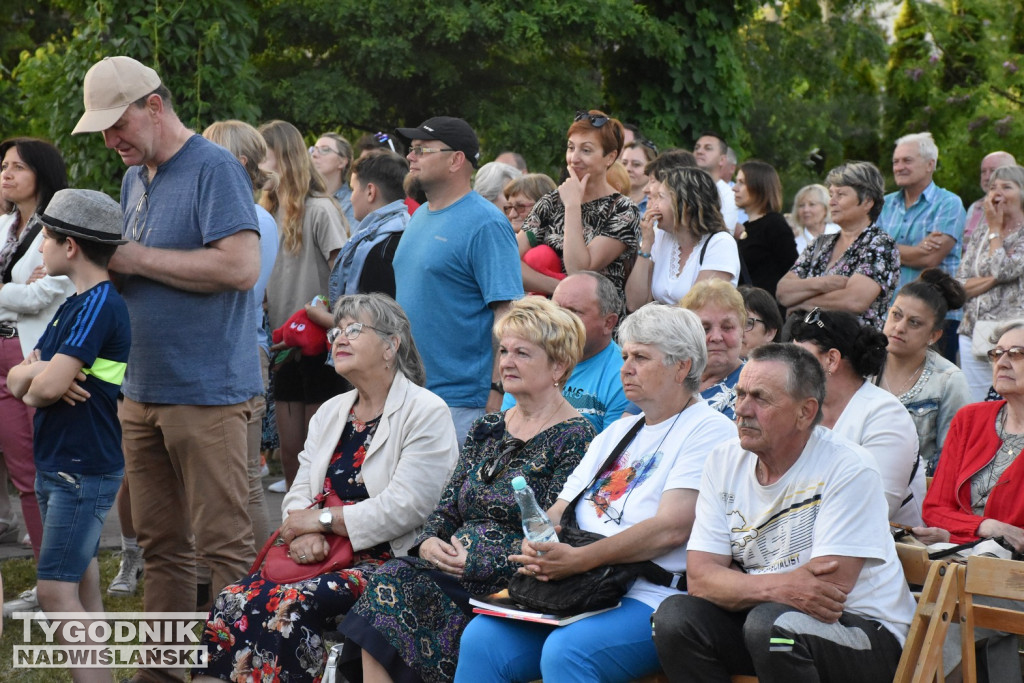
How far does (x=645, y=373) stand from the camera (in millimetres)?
3826

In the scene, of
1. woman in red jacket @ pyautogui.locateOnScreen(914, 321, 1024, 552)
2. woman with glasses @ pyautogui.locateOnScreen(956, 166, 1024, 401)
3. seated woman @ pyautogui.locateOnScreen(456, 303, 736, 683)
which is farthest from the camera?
woman with glasses @ pyautogui.locateOnScreen(956, 166, 1024, 401)

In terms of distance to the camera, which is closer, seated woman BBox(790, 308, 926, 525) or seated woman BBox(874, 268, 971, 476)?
seated woman BBox(790, 308, 926, 525)

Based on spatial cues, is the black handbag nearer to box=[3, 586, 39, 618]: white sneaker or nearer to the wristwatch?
the wristwatch

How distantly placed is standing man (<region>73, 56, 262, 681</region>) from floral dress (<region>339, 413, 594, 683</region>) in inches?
30.5

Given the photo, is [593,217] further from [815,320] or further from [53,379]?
[53,379]

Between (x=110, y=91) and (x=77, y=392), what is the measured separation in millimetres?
1096

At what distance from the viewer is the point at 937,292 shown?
4.92 metres

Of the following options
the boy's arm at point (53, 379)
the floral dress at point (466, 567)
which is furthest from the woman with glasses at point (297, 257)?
the floral dress at point (466, 567)

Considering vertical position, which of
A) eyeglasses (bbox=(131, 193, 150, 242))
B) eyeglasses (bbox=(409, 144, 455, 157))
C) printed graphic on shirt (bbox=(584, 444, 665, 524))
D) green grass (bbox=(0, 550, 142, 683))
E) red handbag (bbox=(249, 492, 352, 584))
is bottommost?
green grass (bbox=(0, 550, 142, 683))

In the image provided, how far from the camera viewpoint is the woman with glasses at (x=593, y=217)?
552 cm

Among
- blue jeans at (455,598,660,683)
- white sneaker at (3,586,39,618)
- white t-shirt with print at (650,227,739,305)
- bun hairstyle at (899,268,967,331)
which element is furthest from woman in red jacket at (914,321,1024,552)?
white sneaker at (3,586,39,618)

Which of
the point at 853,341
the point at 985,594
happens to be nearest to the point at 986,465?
the point at 853,341

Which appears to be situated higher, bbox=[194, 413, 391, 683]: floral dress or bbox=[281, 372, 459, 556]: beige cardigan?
bbox=[281, 372, 459, 556]: beige cardigan

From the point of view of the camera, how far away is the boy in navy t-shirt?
13.0 ft
